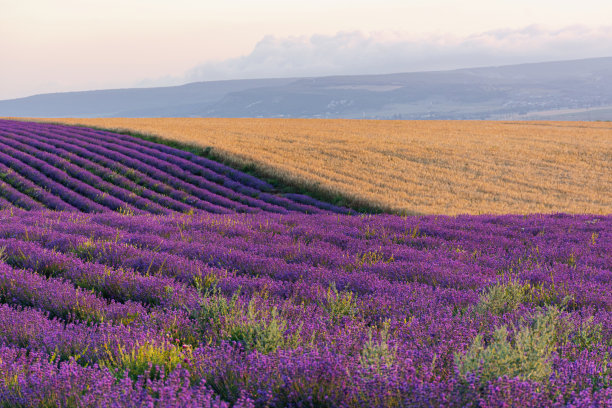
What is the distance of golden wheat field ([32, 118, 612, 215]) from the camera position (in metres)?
19.6

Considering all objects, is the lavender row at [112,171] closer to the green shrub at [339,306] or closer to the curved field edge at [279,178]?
the curved field edge at [279,178]

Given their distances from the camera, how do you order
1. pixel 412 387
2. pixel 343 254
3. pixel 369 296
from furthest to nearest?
pixel 343 254 < pixel 369 296 < pixel 412 387

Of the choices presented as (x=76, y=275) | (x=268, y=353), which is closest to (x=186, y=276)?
(x=76, y=275)

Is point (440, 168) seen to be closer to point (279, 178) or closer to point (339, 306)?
point (279, 178)

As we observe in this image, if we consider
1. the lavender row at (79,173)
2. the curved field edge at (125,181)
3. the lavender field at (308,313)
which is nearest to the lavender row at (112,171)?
the curved field edge at (125,181)

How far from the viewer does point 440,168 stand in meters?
26.8

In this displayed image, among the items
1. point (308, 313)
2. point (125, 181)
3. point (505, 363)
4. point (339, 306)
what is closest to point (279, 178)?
point (125, 181)

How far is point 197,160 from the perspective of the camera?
24609 mm

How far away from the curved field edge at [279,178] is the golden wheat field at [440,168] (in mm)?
89

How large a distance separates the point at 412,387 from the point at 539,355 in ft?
2.44

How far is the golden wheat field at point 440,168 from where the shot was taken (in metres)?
19.6

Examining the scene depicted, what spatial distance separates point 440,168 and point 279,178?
935 cm

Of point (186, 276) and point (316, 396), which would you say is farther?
point (186, 276)

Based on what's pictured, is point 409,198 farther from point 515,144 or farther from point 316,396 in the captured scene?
point 515,144
